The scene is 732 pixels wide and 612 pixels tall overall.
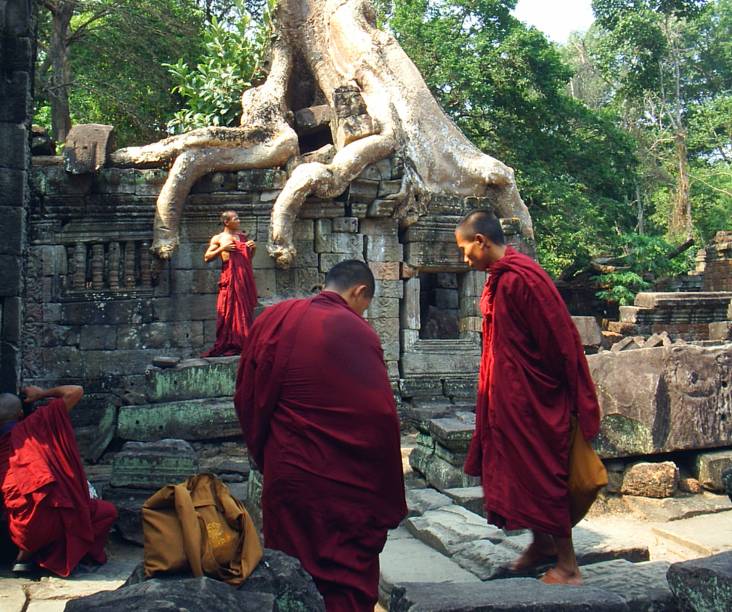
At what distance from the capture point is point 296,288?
31.3 feet

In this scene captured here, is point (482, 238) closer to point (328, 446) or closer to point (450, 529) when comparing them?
point (328, 446)

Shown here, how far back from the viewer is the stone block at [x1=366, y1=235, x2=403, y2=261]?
9.65 m

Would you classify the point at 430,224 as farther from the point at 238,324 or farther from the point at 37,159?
the point at 37,159

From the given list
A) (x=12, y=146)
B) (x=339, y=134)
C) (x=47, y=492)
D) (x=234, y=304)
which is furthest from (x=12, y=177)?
(x=339, y=134)

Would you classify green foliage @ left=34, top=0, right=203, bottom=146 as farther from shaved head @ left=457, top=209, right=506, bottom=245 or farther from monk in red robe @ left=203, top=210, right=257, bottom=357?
shaved head @ left=457, top=209, right=506, bottom=245

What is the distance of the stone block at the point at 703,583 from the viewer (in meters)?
2.46

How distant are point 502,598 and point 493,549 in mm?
1139

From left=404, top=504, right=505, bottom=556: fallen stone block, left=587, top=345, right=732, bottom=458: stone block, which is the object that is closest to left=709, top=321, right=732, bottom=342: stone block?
left=587, top=345, right=732, bottom=458: stone block

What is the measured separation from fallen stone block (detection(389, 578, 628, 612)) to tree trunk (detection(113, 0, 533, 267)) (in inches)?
264

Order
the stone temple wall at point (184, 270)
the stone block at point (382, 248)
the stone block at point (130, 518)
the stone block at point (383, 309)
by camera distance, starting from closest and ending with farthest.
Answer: the stone block at point (130, 518), the stone temple wall at point (184, 270), the stone block at point (383, 309), the stone block at point (382, 248)

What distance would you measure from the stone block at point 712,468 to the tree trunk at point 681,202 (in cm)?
1707

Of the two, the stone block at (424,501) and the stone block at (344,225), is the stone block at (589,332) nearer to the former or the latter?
the stone block at (344,225)

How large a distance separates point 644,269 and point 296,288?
33.2ft

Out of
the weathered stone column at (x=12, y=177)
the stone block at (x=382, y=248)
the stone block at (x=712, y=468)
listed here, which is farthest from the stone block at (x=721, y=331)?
the weathered stone column at (x=12, y=177)
